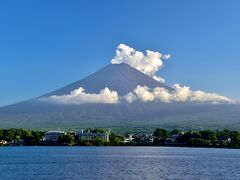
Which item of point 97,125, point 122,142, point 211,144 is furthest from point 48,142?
point 97,125

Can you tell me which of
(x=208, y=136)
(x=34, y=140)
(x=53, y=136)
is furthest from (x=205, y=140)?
(x=53, y=136)

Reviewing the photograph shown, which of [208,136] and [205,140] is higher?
[208,136]

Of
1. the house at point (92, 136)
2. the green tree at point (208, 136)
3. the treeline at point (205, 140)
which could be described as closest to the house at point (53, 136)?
the house at point (92, 136)

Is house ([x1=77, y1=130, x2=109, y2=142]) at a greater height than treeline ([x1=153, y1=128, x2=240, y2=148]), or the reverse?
house ([x1=77, y1=130, x2=109, y2=142])

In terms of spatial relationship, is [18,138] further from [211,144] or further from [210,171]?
[210,171]

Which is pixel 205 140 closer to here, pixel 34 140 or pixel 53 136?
pixel 34 140

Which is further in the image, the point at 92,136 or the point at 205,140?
the point at 92,136

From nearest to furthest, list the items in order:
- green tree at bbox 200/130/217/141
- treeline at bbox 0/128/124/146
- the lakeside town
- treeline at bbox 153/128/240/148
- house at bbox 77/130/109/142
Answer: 1. treeline at bbox 153/128/240/148
2. the lakeside town
3. green tree at bbox 200/130/217/141
4. treeline at bbox 0/128/124/146
5. house at bbox 77/130/109/142

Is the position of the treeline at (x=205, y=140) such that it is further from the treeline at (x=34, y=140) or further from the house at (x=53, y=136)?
the house at (x=53, y=136)

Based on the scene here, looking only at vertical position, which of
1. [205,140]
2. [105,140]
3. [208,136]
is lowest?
[205,140]

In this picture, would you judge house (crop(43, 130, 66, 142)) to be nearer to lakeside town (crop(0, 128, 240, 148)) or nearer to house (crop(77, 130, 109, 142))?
lakeside town (crop(0, 128, 240, 148))

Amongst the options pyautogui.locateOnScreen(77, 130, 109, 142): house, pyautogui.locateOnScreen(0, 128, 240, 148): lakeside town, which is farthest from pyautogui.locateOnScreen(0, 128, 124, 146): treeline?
pyautogui.locateOnScreen(77, 130, 109, 142): house

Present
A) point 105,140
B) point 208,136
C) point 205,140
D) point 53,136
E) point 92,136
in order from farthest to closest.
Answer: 1. point 92,136
2. point 53,136
3. point 105,140
4. point 208,136
5. point 205,140

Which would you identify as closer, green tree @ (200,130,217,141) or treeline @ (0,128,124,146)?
green tree @ (200,130,217,141)
